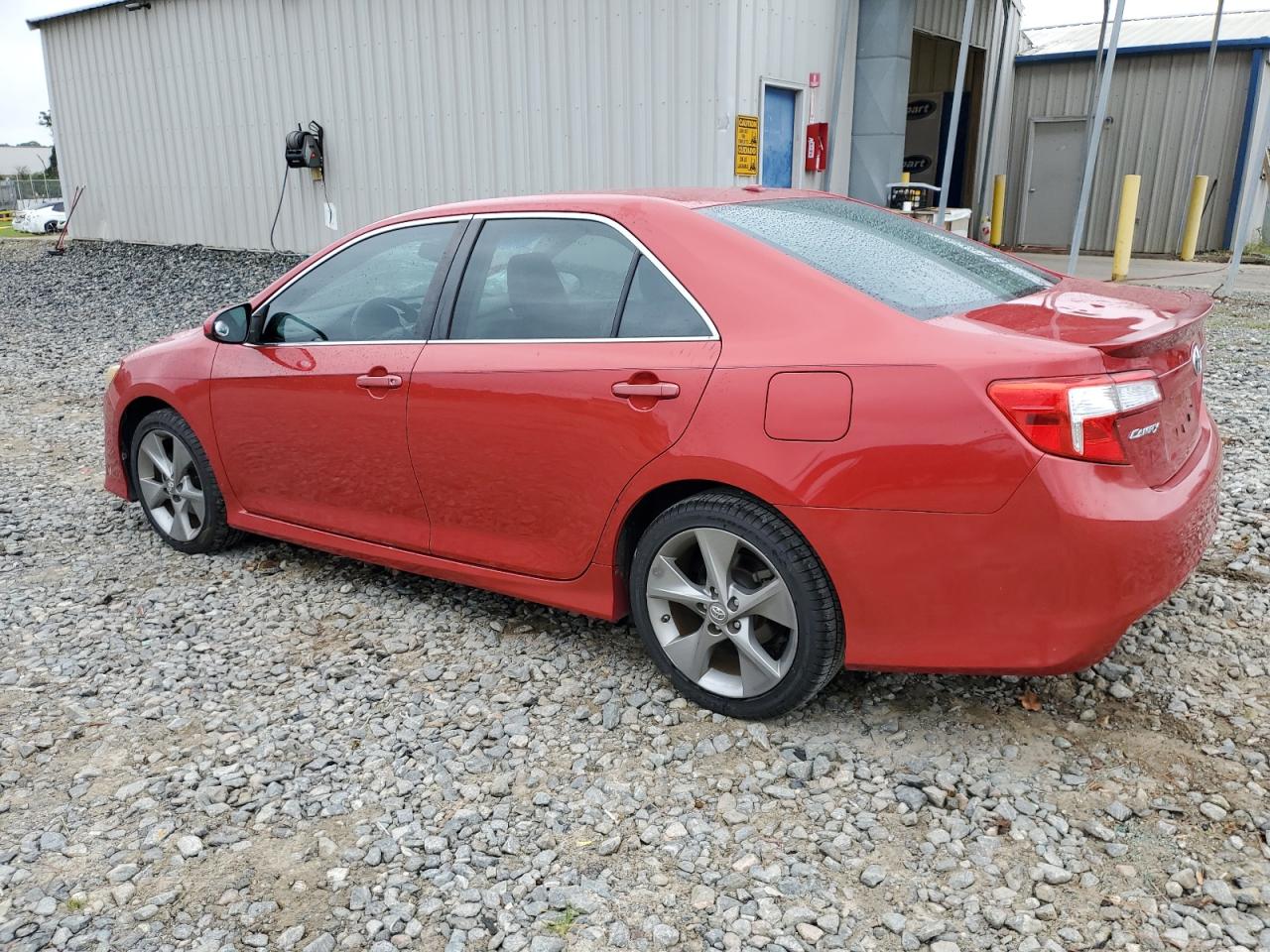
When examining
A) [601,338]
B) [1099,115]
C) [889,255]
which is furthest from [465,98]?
[889,255]

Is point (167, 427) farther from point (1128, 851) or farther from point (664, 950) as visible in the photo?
point (1128, 851)

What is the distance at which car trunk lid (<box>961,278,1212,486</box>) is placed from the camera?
102 inches

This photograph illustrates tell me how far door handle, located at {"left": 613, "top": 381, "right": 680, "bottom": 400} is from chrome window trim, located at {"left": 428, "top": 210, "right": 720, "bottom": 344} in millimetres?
143

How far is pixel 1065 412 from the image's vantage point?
2475 mm

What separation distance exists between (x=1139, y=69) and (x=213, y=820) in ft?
60.9

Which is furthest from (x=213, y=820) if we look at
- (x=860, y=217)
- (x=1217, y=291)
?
(x=1217, y=291)

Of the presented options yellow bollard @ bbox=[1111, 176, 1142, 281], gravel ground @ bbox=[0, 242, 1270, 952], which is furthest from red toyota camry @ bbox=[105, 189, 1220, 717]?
yellow bollard @ bbox=[1111, 176, 1142, 281]

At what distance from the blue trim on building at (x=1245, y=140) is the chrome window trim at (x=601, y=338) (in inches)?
652

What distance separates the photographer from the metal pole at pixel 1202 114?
14.2m

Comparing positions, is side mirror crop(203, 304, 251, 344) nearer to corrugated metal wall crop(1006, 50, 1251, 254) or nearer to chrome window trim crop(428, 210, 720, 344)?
chrome window trim crop(428, 210, 720, 344)

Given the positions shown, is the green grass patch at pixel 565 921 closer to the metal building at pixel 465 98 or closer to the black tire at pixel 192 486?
the black tire at pixel 192 486

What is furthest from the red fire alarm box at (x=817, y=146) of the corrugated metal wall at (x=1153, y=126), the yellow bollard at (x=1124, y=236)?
the corrugated metal wall at (x=1153, y=126)

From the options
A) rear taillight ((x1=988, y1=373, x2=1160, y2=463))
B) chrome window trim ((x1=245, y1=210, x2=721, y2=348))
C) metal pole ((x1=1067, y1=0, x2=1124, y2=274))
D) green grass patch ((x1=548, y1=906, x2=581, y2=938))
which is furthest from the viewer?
metal pole ((x1=1067, y1=0, x2=1124, y2=274))

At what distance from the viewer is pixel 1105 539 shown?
2.49 metres
